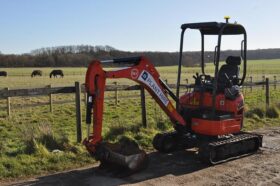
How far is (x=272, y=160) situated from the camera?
27.9ft

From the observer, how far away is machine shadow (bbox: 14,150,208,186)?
7113mm

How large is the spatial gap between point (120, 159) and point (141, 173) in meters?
0.50

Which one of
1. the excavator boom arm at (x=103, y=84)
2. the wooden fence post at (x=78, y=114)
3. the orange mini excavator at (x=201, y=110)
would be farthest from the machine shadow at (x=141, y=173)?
the wooden fence post at (x=78, y=114)

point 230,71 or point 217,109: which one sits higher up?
point 230,71

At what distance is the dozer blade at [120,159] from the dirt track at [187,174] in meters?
0.16

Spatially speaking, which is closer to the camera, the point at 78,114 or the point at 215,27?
the point at 215,27

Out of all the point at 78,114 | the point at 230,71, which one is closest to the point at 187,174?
the point at 230,71

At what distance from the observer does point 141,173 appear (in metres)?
7.56

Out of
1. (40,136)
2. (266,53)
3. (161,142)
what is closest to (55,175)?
(40,136)

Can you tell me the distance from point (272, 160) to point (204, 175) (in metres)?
1.86

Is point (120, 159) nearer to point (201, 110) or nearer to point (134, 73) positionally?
point (134, 73)

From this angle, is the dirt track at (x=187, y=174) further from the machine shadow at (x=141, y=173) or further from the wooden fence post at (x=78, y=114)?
the wooden fence post at (x=78, y=114)

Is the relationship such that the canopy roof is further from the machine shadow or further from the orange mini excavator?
the machine shadow

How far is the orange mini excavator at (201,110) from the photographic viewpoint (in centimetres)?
754
